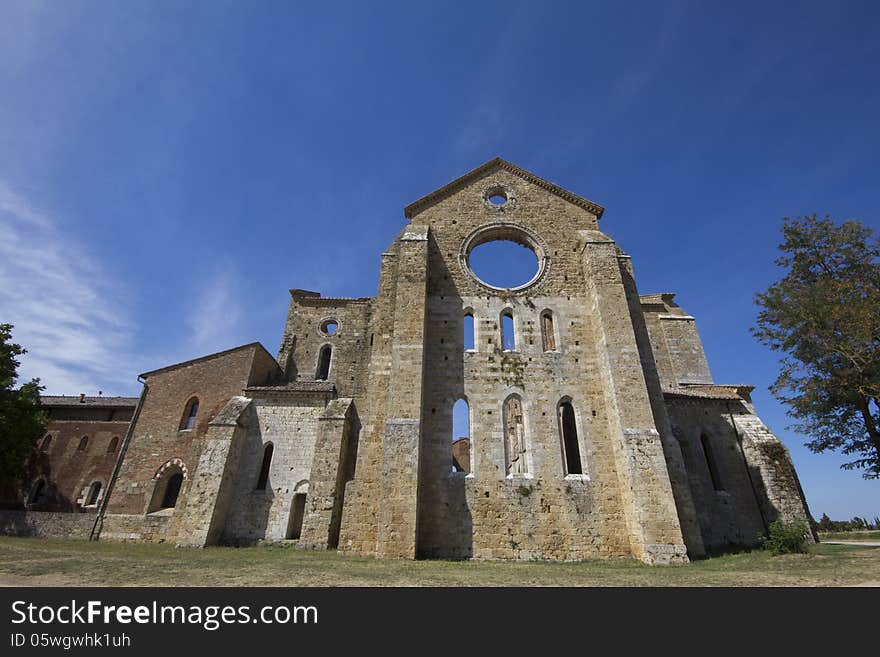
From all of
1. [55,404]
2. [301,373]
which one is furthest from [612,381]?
[55,404]

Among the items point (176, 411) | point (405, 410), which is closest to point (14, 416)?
point (176, 411)

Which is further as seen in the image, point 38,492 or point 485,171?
point 38,492

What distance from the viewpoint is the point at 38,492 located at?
2139 centimetres

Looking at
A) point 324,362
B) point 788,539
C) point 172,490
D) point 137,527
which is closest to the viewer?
point 788,539

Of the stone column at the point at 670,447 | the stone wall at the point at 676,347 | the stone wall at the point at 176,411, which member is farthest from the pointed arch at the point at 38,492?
the stone wall at the point at 676,347

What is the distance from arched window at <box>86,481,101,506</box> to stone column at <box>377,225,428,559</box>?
19.4 m

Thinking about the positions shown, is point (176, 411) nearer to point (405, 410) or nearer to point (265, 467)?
point (265, 467)

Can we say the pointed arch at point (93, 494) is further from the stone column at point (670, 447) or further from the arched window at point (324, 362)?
the stone column at point (670, 447)

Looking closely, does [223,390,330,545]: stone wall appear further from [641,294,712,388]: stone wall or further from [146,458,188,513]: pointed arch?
[641,294,712,388]: stone wall

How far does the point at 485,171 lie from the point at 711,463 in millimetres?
14812

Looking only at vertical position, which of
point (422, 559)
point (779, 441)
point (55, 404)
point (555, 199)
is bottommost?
point (422, 559)

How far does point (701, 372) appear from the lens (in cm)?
2022
